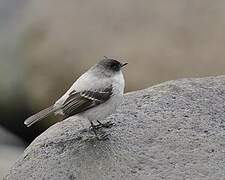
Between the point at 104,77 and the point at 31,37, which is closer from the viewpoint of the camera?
the point at 104,77

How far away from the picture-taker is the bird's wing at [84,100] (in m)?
5.16

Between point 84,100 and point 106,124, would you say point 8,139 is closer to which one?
point 106,124

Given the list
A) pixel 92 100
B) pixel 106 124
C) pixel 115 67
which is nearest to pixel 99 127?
pixel 106 124

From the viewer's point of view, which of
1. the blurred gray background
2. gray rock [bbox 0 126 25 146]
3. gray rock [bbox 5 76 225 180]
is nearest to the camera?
gray rock [bbox 5 76 225 180]

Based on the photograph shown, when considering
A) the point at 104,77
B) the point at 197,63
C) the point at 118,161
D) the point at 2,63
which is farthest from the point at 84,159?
the point at 2,63

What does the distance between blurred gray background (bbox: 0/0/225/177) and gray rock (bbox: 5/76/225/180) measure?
8.04ft

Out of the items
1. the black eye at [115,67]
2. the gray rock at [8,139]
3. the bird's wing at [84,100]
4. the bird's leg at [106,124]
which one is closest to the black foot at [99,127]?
the bird's leg at [106,124]

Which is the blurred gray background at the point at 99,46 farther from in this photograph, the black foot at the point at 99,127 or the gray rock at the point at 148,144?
the black foot at the point at 99,127

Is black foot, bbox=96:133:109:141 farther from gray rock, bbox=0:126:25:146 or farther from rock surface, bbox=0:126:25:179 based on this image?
gray rock, bbox=0:126:25:146

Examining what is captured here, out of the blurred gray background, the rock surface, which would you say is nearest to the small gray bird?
the rock surface

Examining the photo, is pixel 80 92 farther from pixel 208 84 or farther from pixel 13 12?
pixel 13 12

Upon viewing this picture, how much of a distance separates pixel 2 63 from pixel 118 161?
175 inches

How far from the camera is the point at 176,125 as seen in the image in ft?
17.1

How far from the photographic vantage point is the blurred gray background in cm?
834
